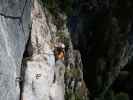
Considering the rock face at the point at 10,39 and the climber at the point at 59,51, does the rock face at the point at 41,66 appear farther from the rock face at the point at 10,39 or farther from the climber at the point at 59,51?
the rock face at the point at 10,39

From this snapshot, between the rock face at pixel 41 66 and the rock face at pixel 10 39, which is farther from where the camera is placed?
the rock face at pixel 41 66

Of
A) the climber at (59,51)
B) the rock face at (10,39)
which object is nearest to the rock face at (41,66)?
the climber at (59,51)

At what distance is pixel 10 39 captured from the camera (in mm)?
3613

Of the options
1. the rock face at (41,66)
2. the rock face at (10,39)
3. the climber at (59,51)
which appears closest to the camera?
the rock face at (10,39)

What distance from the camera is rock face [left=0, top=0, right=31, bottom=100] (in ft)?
11.0

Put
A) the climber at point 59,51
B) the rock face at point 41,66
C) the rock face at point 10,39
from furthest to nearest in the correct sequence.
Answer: the climber at point 59,51 < the rock face at point 41,66 < the rock face at point 10,39

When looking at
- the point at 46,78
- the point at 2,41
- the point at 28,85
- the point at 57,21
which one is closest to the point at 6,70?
the point at 2,41

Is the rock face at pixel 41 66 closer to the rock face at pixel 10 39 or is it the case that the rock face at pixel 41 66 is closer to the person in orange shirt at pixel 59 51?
the person in orange shirt at pixel 59 51

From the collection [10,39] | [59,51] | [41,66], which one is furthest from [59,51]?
[10,39]

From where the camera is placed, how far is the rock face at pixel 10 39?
3338 mm

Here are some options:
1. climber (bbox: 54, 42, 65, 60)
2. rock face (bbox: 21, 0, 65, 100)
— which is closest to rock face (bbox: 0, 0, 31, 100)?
rock face (bbox: 21, 0, 65, 100)

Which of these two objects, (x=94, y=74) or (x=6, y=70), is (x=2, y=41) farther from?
(x=94, y=74)

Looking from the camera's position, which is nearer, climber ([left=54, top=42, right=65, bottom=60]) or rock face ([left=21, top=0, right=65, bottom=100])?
rock face ([left=21, top=0, right=65, bottom=100])

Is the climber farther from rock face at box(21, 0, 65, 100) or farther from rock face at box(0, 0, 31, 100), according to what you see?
rock face at box(0, 0, 31, 100)
